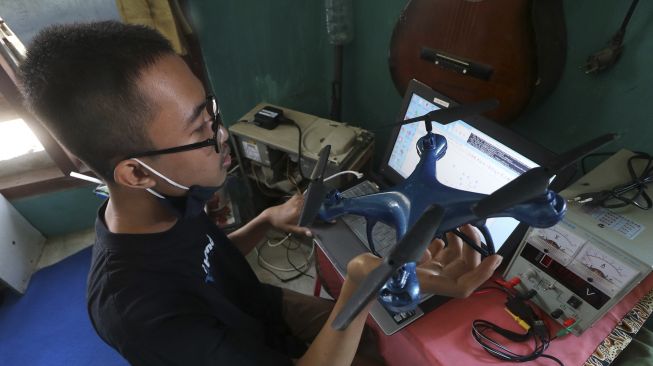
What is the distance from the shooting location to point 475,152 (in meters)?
0.74

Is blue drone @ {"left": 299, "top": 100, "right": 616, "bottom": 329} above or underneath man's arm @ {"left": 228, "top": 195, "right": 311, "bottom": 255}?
above

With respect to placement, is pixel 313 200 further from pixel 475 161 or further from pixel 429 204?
pixel 475 161

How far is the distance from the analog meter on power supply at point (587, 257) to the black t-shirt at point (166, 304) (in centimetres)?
56

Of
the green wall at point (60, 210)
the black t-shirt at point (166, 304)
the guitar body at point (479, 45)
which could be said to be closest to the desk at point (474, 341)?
the black t-shirt at point (166, 304)

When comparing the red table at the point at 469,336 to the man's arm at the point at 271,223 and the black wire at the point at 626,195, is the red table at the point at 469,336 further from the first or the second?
the man's arm at the point at 271,223

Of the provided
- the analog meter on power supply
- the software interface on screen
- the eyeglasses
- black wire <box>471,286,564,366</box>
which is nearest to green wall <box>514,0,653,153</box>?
the analog meter on power supply

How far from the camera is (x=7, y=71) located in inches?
53.6

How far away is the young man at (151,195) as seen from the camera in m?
0.51

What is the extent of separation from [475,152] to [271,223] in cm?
60

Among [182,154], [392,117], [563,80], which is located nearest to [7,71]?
[182,154]

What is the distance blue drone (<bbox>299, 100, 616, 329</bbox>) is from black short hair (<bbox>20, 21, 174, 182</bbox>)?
0.37m

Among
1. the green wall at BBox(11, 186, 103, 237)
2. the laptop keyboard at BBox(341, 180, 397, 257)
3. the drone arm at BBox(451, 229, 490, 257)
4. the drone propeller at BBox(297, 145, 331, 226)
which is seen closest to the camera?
the drone propeller at BBox(297, 145, 331, 226)

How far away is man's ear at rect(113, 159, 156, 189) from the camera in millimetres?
588

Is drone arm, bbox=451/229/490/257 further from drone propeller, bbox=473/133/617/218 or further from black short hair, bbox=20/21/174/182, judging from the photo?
black short hair, bbox=20/21/174/182
